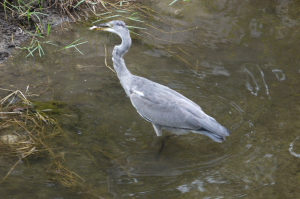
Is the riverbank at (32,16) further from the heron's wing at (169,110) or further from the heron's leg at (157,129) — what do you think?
the heron's leg at (157,129)

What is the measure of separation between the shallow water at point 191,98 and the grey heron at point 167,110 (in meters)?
0.30

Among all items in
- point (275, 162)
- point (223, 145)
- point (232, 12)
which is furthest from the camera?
point (232, 12)

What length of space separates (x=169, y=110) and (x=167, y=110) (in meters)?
0.03

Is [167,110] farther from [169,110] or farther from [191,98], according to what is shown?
[191,98]

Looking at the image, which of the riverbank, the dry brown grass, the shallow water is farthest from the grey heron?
the riverbank

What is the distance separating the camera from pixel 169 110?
394 cm

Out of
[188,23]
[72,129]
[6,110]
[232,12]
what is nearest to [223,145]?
[72,129]

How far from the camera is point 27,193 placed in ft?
9.84

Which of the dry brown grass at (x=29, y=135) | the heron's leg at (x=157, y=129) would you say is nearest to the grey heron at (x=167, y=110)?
the heron's leg at (x=157, y=129)

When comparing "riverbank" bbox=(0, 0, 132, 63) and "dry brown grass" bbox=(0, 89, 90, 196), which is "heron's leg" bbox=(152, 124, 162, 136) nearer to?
"dry brown grass" bbox=(0, 89, 90, 196)

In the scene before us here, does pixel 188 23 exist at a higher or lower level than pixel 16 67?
higher

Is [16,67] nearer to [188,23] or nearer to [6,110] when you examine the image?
[6,110]

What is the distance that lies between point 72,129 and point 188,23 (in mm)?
3895

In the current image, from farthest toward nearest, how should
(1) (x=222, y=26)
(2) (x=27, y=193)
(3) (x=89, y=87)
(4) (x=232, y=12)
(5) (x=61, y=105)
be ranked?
1. (4) (x=232, y=12)
2. (1) (x=222, y=26)
3. (3) (x=89, y=87)
4. (5) (x=61, y=105)
5. (2) (x=27, y=193)
